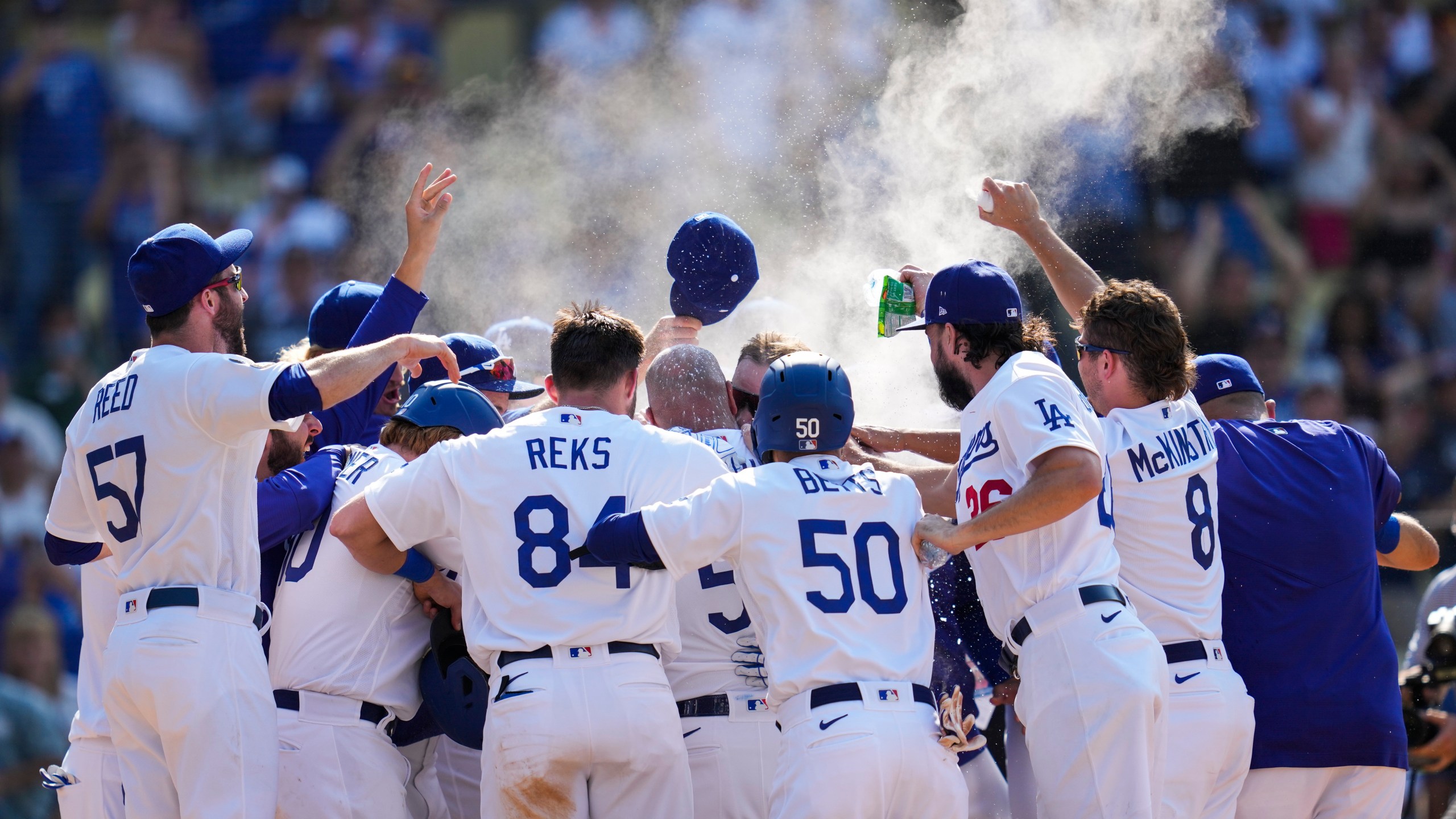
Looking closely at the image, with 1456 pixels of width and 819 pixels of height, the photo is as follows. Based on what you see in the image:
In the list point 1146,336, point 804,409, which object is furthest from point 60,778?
point 1146,336

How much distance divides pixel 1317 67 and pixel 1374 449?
7.09 m

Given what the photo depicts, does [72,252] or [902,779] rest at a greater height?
[72,252]

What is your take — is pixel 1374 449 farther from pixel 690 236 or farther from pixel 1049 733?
pixel 690 236

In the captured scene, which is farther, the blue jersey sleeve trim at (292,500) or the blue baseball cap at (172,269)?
the blue jersey sleeve trim at (292,500)

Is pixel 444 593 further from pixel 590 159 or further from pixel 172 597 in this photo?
pixel 590 159

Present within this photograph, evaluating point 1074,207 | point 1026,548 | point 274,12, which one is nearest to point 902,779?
point 1026,548

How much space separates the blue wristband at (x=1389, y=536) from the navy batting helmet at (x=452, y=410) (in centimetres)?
307

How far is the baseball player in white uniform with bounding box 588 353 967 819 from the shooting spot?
3.38m

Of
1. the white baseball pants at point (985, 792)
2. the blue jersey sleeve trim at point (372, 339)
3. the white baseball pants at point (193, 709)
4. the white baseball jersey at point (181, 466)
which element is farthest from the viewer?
the white baseball pants at point (985, 792)

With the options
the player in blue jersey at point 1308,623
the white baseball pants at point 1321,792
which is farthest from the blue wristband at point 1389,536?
the white baseball pants at point 1321,792

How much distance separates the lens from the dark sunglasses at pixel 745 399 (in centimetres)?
478

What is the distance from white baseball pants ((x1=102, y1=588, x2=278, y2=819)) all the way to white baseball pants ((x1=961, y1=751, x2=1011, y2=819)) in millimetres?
2487

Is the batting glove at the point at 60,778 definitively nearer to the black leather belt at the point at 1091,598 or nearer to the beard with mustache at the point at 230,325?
the beard with mustache at the point at 230,325

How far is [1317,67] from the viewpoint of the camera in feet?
35.0
